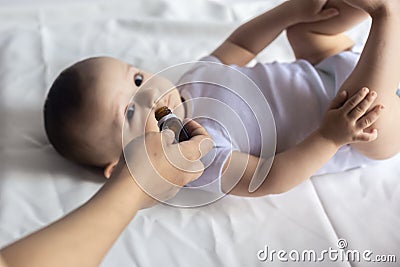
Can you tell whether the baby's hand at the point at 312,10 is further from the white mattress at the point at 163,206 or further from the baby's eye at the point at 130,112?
the baby's eye at the point at 130,112

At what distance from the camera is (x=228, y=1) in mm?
1229

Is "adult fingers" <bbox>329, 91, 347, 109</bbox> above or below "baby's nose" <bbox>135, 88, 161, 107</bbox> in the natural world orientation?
below

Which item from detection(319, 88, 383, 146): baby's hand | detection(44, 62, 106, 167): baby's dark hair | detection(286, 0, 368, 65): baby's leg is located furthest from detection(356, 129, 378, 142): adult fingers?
detection(44, 62, 106, 167): baby's dark hair

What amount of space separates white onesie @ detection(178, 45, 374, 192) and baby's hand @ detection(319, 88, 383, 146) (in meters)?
0.07

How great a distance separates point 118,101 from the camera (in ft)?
2.73

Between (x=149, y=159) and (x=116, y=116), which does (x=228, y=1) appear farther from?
(x=149, y=159)

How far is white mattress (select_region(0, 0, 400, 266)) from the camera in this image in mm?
787

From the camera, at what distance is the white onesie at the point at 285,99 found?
2.60 ft

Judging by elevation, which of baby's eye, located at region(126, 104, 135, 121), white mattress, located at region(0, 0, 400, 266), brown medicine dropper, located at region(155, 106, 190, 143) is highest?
brown medicine dropper, located at region(155, 106, 190, 143)

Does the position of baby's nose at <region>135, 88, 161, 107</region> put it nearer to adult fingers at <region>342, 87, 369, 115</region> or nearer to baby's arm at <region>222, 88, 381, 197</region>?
baby's arm at <region>222, 88, 381, 197</region>

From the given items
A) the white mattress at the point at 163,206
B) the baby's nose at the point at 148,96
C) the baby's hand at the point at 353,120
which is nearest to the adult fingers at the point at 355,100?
the baby's hand at the point at 353,120

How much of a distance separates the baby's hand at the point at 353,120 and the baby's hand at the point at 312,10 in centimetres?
18

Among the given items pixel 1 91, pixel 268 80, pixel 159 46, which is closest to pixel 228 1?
pixel 159 46

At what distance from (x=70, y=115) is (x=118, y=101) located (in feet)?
0.21
